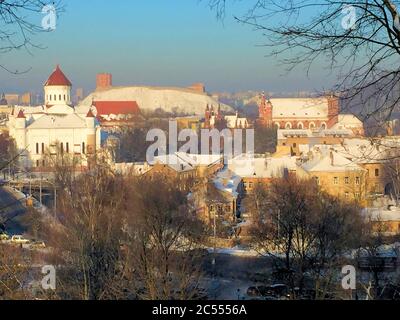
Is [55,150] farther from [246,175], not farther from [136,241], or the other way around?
[136,241]

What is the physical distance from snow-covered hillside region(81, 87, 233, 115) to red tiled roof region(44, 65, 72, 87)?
1724 inches

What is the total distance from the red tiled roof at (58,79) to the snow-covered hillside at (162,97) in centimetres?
4379

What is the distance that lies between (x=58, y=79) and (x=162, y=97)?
5155 centimetres

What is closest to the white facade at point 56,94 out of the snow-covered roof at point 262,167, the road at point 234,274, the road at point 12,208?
the road at point 12,208

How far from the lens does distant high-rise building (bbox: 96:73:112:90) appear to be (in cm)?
9344

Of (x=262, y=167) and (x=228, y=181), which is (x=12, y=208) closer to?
(x=228, y=181)

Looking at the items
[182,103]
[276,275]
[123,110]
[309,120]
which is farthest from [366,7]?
[182,103]

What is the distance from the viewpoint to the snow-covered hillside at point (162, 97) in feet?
315

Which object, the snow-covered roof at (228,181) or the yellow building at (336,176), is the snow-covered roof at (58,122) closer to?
the snow-covered roof at (228,181)

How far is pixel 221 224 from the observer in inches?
760

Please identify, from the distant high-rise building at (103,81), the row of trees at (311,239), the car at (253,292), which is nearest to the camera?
the row of trees at (311,239)

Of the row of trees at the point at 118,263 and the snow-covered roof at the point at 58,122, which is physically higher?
the snow-covered roof at the point at 58,122

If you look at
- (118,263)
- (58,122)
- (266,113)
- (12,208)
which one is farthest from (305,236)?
(266,113)

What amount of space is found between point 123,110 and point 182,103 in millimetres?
36507
